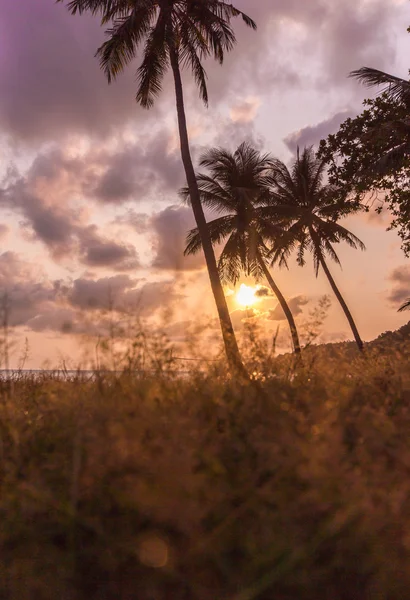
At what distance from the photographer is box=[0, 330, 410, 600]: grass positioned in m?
2.50

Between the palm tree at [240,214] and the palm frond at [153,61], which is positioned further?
the palm tree at [240,214]

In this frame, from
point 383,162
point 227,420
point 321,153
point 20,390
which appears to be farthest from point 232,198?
point 227,420

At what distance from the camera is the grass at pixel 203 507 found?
2.50 metres

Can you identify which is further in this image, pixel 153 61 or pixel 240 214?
pixel 240 214

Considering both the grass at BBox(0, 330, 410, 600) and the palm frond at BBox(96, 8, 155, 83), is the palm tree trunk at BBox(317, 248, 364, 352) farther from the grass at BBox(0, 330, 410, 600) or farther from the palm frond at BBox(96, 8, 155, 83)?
the grass at BBox(0, 330, 410, 600)

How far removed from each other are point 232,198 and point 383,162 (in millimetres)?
10304

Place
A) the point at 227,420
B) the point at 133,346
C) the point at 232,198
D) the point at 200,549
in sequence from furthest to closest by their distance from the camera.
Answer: the point at 232,198 < the point at 133,346 < the point at 227,420 < the point at 200,549

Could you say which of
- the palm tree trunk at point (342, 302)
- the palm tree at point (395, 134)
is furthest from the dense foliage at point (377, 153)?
the palm tree trunk at point (342, 302)

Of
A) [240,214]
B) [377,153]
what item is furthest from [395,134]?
[240,214]

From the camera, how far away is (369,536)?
263 centimetres

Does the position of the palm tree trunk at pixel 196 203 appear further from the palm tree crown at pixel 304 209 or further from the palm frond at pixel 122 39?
the palm tree crown at pixel 304 209

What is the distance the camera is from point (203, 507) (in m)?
2.59

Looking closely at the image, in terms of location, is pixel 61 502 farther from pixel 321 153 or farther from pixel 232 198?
pixel 232 198

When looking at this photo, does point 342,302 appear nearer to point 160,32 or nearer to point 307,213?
point 307,213
